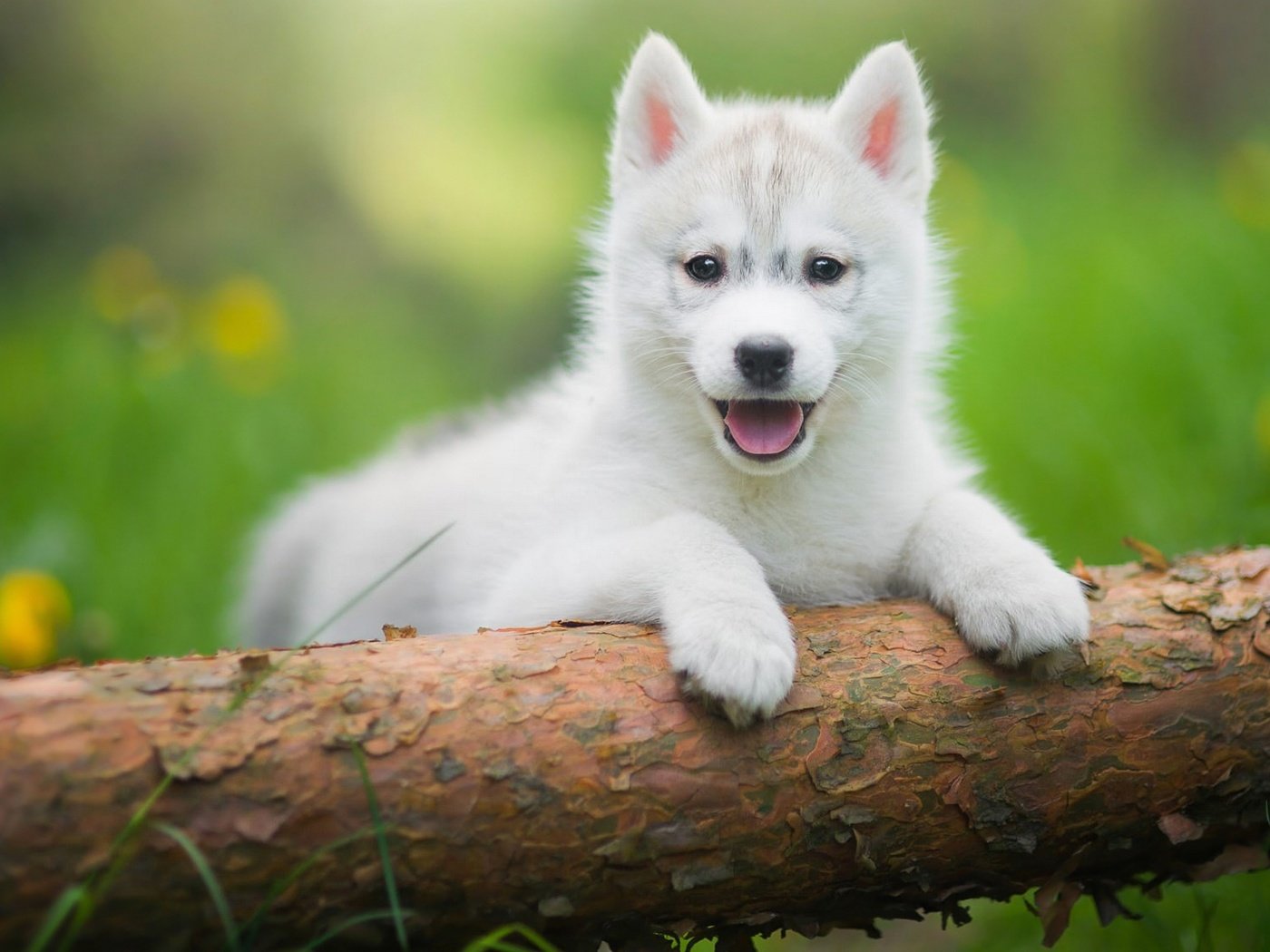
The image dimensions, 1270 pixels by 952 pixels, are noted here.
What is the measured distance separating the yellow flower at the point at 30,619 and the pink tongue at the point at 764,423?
2.07m

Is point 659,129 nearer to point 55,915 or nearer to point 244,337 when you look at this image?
point 55,915

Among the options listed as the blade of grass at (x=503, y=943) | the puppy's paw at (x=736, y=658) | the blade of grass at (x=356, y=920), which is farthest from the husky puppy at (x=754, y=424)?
the blade of grass at (x=356, y=920)

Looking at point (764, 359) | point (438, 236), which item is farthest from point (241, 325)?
point (764, 359)

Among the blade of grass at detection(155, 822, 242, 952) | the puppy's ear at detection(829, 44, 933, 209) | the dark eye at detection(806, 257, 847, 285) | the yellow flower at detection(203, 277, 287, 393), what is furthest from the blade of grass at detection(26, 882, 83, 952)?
the yellow flower at detection(203, 277, 287, 393)

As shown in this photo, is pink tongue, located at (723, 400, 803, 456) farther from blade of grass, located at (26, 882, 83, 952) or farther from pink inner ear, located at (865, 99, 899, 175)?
blade of grass, located at (26, 882, 83, 952)

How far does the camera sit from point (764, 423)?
8.26ft

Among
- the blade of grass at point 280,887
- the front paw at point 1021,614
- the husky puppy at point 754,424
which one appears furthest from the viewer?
the husky puppy at point 754,424

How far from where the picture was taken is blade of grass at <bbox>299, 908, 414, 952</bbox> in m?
1.73

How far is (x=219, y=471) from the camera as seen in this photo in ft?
17.8

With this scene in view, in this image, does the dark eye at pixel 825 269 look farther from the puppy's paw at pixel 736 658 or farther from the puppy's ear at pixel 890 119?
the puppy's paw at pixel 736 658

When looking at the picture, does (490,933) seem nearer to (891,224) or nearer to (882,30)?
(891,224)

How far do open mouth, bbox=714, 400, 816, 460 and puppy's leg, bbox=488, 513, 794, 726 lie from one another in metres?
0.19

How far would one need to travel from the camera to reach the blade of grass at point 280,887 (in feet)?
5.58

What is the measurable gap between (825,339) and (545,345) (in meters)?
5.48
